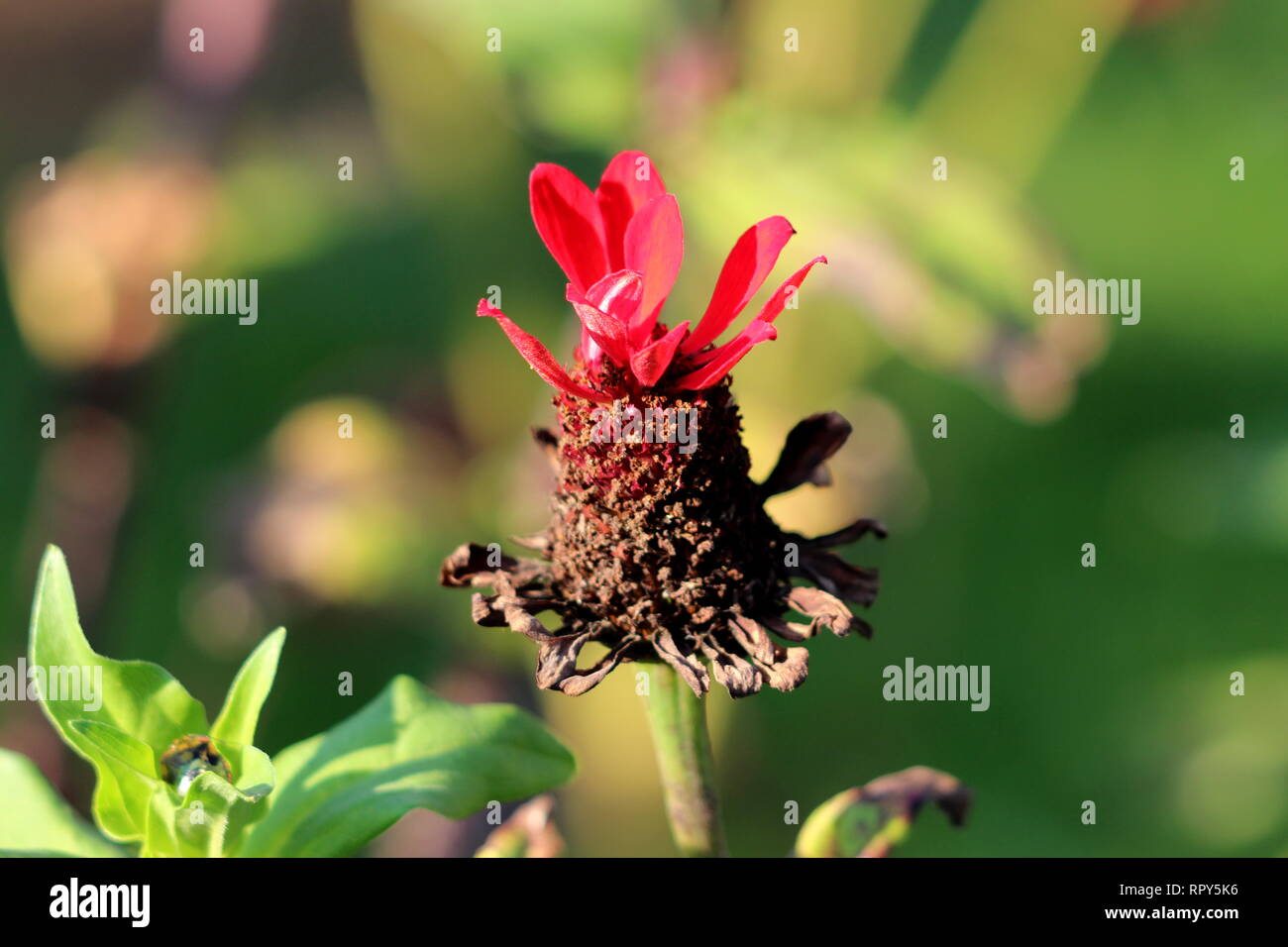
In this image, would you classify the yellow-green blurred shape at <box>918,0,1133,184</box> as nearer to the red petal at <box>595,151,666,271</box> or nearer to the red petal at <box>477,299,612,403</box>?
the red petal at <box>595,151,666,271</box>

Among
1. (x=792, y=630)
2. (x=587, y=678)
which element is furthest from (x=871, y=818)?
(x=587, y=678)

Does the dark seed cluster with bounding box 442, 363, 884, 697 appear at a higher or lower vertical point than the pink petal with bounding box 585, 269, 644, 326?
lower

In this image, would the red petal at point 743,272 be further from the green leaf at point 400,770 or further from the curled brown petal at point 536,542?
the green leaf at point 400,770

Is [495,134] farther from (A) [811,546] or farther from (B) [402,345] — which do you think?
(A) [811,546]

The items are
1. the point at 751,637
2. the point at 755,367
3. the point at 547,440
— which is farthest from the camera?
the point at 755,367

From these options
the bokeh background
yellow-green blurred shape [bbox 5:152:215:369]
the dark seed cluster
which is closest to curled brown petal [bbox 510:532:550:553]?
the dark seed cluster

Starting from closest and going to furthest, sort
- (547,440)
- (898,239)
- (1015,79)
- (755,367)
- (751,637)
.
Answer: (751,637) < (547,440) < (898,239) < (755,367) < (1015,79)

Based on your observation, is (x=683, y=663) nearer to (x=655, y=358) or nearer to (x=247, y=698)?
(x=655, y=358)
